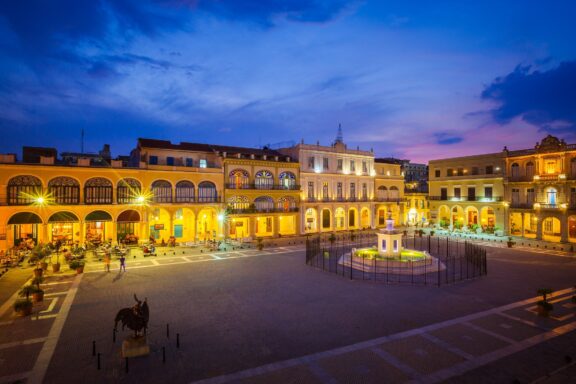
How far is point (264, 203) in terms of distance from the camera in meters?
44.9

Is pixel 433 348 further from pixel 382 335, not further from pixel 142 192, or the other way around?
pixel 142 192

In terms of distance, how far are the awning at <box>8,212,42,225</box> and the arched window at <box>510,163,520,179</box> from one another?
58212mm

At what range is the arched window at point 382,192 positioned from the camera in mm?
57872

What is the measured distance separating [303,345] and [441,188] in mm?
51952

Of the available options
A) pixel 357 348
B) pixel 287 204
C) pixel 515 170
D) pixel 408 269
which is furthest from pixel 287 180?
pixel 357 348

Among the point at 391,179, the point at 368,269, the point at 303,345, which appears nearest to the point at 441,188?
the point at 391,179

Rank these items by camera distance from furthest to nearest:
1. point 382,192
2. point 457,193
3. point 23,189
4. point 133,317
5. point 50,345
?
point 382,192 → point 457,193 → point 23,189 → point 50,345 → point 133,317

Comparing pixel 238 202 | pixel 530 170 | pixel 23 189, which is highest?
pixel 530 170

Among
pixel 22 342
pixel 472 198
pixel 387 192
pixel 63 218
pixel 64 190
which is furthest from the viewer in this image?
pixel 387 192

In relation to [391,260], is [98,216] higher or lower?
higher

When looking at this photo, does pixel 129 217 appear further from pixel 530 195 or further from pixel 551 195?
pixel 551 195

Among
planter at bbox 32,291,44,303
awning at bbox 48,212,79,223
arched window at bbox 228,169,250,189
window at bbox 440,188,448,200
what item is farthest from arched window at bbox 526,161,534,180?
awning at bbox 48,212,79,223

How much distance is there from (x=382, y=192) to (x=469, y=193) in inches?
539

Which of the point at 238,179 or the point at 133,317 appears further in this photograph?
the point at 238,179
